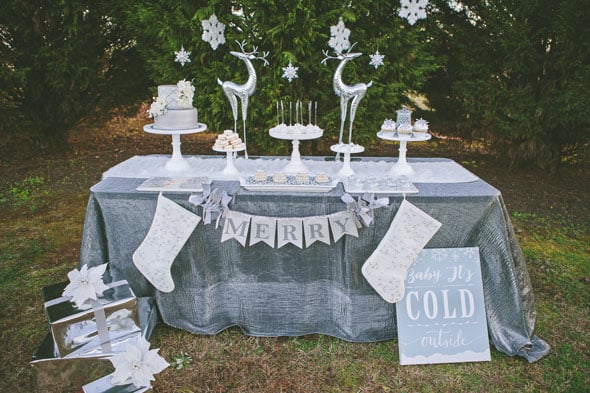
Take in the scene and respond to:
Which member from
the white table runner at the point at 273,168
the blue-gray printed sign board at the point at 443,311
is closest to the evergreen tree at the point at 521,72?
the white table runner at the point at 273,168

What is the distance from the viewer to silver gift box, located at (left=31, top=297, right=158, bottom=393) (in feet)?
7.77

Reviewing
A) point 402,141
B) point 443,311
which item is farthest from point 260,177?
point 443,311

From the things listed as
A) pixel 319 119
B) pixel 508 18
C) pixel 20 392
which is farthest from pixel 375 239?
pixel 508 18

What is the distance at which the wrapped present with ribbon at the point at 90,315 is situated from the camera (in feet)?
7.61

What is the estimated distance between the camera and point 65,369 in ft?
7.86

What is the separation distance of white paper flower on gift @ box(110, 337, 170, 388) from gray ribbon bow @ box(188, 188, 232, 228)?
2.45 ft

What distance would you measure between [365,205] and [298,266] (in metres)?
0.60

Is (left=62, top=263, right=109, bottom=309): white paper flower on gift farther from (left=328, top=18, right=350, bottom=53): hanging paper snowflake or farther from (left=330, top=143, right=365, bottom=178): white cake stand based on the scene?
(left=328, top=18, right=350, bottom=53): hanging paper snowflake

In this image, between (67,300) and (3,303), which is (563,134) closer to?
(67,300)

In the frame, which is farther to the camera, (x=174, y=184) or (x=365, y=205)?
(x=174, y=184)

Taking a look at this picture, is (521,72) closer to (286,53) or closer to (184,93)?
(286,53)

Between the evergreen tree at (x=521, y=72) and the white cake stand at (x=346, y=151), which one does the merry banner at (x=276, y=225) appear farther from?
the evergreen tree at (x=521, y=72)

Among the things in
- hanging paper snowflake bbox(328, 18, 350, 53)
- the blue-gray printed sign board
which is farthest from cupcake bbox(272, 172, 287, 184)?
hanging paper snowflake bbox(328, 18, 350, 53)

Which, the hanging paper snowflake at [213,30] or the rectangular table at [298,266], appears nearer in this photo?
the rectangular table at [298,266]
